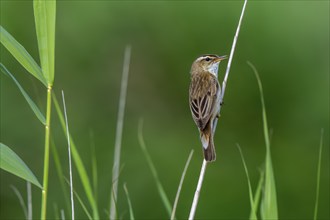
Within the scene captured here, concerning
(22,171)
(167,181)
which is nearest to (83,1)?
(167,181)

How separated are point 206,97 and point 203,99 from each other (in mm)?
25

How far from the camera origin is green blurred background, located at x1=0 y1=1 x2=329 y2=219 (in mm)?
10125

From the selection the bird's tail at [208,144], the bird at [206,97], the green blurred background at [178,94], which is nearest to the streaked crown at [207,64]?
the bird at [206,97]

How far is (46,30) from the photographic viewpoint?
2.86m

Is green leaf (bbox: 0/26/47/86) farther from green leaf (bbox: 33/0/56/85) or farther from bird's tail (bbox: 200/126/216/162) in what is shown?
bird's tail (bbox: 200/126/216/162)

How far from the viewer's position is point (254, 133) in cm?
1094

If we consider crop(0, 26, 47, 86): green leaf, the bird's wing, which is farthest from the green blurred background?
crop(0, 26, 47, 86): green leaf

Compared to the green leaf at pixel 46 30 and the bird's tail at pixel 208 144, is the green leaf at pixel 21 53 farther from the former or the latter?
the bird's tail at pixel 208 144

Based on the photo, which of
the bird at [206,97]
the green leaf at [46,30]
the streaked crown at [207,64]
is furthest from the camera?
the streaked crown at [207,64]

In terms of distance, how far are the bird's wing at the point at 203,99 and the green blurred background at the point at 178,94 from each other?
4.47 m

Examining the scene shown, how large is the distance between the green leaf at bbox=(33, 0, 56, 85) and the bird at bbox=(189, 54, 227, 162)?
1.40m

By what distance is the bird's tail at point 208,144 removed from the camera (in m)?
3.97

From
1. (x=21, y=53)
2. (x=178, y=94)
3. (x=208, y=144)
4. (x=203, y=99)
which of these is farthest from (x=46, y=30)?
(x=178, y=94)

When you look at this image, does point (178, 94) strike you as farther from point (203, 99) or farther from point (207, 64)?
point (203, 99)
